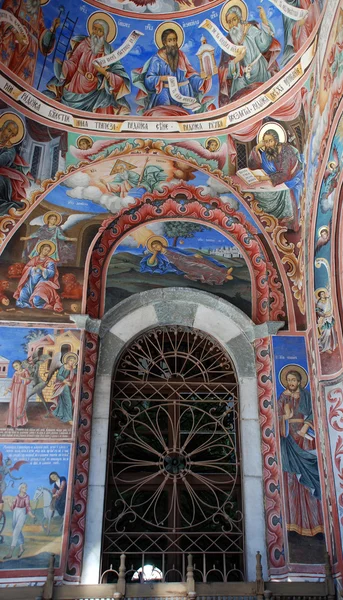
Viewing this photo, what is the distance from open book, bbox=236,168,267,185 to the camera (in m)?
8.50

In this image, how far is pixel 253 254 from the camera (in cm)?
848

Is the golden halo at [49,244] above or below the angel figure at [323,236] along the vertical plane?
above

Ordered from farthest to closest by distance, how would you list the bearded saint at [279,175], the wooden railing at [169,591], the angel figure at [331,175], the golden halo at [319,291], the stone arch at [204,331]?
1. the bearded saint at [279,175]
2. the golden halo at [319,291]
3. the angel figure at [331,175]
4. the stone arch at [204,331]
5. the wooden railing at [169,591]

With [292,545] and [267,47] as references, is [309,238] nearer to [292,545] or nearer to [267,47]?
[267,47]

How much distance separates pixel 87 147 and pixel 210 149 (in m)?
1.70

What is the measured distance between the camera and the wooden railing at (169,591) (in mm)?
6246

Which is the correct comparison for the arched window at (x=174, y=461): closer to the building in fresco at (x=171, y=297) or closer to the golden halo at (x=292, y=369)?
the building in fresco at (x=171, y=297)

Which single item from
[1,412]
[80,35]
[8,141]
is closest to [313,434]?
[1,412]

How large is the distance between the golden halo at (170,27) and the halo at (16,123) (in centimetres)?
212

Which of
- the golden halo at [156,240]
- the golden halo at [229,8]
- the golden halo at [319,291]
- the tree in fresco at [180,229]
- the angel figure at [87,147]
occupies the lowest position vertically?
the golden halo at [319,291]

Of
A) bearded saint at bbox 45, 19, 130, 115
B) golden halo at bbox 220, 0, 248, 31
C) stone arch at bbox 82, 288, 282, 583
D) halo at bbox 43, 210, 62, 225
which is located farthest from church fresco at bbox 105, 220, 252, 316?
golden halo at bbox 220, 0, 248, 31

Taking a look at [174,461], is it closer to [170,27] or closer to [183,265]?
[183,265]

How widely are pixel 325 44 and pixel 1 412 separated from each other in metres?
5.74

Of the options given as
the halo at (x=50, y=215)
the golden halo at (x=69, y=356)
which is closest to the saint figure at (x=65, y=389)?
the golden halo at (x=69, y=356)
